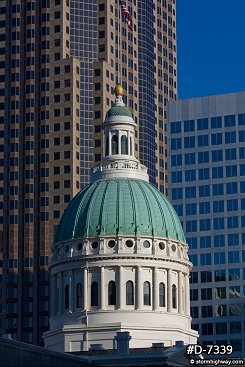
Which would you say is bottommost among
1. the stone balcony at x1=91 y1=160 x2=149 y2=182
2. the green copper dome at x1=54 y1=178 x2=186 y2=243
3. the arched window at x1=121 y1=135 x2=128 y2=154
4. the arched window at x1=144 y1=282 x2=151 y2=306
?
the arched window at x1=144 y1=282 x2=151 y2=306

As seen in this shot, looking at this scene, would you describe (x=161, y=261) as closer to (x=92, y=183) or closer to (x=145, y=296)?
(x=145, y=296)

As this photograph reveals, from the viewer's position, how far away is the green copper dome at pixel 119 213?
518 feet

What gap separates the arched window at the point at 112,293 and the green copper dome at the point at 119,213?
18.9ft

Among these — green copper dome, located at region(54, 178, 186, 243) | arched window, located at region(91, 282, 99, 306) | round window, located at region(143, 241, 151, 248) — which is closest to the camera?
arched window, located at region(91, 282, 99, 306)

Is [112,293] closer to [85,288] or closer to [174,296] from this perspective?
[85,288]

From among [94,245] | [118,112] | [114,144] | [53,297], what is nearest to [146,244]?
[94,245]

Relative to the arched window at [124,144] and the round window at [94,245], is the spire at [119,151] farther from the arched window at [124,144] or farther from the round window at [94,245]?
the round window at [94,245]

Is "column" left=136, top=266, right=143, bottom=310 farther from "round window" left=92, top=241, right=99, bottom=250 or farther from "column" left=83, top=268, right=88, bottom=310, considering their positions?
"round window" left=92, top=241, right=99, bottom=250

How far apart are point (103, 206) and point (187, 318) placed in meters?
16.4

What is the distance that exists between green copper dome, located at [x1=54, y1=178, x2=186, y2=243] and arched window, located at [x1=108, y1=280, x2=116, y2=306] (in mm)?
5758

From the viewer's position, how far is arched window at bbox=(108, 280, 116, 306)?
155 metres

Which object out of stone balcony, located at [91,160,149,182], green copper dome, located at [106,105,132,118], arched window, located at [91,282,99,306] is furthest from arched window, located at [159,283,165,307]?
green copper dome, located at [106,105,132,118]

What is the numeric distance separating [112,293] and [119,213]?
31.2 ft

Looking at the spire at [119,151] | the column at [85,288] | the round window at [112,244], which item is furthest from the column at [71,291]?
the spire at [119,151]
